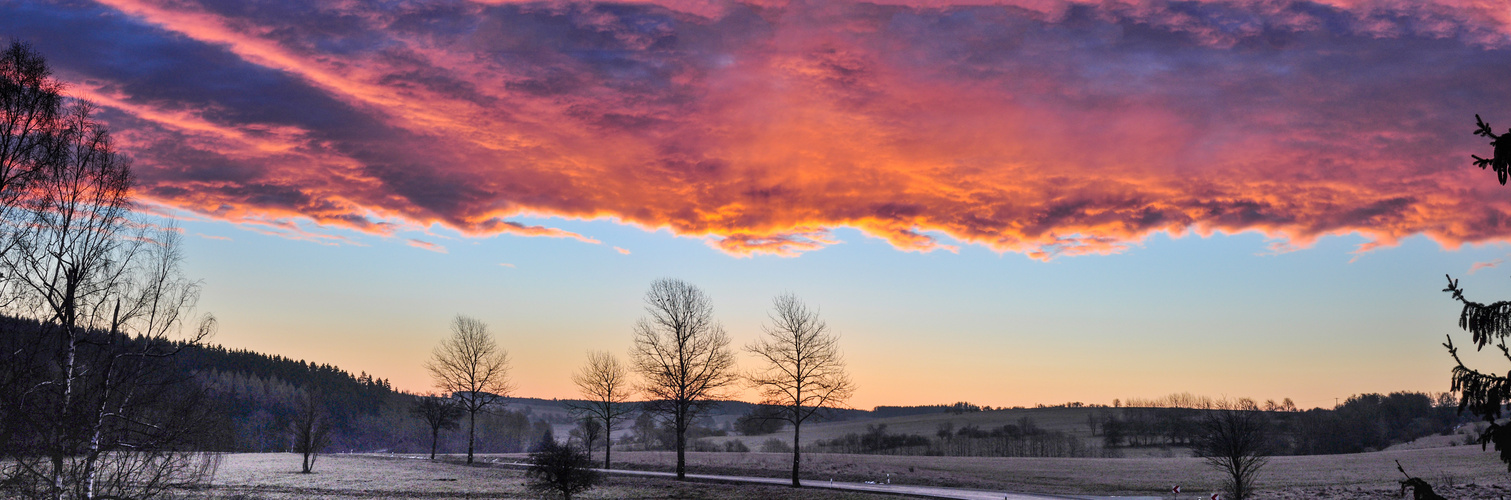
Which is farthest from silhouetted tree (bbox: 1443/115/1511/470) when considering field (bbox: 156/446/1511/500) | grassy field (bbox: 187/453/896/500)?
grassy field (bbox: 187/453/896/500)

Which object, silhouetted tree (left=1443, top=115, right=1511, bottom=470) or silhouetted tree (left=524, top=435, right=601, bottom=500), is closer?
silhouetted tree (left=1443, top=115, right=1511, bottom=470)

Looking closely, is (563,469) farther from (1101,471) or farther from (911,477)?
(1101,471)

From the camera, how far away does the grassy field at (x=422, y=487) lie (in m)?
38.4

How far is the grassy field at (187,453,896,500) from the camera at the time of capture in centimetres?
3838

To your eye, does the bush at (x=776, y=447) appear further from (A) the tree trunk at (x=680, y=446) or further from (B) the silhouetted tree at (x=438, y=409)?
(A) the tree trunk at (x=680, y=446)

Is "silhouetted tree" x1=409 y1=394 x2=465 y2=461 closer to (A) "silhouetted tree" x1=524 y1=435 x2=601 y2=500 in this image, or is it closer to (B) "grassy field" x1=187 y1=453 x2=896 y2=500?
(B) "grassy field" x1=187 y1=453 x2=896 y2=500

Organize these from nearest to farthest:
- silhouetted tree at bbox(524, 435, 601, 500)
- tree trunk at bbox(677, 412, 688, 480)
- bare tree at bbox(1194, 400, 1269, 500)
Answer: silhouetted tree at bbox(524, 435, 601, 500) < bare tree at bbox(1194, 400, 1269, 500) < tree trunk at bbox(677, 412, 688, 480)

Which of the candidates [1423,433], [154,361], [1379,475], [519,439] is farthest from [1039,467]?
[519,439]

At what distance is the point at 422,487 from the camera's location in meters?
43.2

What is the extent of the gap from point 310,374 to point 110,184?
580 feet

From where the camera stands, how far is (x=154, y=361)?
2511cm

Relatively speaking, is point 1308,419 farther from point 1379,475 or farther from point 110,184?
point 110,184

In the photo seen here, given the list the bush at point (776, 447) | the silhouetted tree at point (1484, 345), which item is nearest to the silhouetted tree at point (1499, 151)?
the silhouetted tree at point (1484, 345)

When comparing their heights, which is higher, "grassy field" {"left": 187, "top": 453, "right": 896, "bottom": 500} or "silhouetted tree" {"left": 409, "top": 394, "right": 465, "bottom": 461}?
"silhouetted tree" {"left": 409, "top": 394, "right": 465, "bottom": 461}
